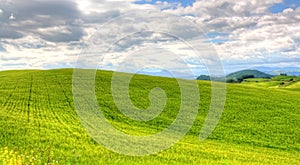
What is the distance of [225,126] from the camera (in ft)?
112

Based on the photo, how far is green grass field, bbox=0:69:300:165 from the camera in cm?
1583

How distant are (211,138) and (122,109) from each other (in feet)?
43.9

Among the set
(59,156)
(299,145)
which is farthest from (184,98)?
(59,156)

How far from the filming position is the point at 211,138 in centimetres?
2941

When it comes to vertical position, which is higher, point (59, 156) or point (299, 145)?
point (59, 156)

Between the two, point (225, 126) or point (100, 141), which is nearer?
point (100, 141)

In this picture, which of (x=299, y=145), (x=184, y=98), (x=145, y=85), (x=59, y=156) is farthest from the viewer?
(x=145, y=85)

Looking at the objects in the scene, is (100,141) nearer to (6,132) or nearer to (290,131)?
(6,132)

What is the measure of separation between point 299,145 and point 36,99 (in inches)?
1157

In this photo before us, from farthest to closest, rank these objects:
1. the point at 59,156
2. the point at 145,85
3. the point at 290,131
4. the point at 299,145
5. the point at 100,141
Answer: the point at 145,85, the point at 290,131, the point at 299,145, the point at 100,141, the point at 59,156

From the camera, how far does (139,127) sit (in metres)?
29.8

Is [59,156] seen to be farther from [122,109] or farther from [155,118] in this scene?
[122,109]

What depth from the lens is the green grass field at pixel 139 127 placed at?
1583 cm

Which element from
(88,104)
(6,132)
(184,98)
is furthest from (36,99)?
(6,132)
